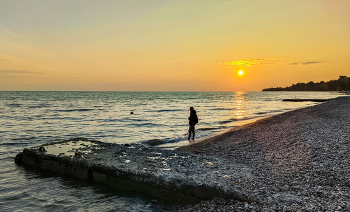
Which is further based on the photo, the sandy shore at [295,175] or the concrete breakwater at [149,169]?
the concrete breakwater at [149,169]

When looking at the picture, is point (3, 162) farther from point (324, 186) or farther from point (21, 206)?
point (324, 186)

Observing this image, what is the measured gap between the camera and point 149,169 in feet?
22.9

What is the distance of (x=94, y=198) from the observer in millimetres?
6551

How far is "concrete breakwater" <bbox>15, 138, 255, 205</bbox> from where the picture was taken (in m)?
5.91

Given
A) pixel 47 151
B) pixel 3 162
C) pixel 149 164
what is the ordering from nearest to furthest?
pixel 149 164
pixel 47 151
pixel 3 162

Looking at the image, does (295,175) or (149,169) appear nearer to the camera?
(295,175)

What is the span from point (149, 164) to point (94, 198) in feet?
6.31

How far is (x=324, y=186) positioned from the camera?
5.64 m

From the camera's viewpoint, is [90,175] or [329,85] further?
[329,85]

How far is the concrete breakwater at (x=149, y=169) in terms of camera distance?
5.91 m

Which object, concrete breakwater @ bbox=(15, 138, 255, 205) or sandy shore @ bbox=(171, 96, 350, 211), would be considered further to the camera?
concrete breakwater @ bbox=(15, 138, 255, 205)

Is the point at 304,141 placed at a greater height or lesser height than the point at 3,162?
greater

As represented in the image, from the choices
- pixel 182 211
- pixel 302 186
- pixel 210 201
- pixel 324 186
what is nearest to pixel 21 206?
pixel 182 211

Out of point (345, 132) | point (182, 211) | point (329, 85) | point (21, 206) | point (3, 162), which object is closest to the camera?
point (182, 211)
